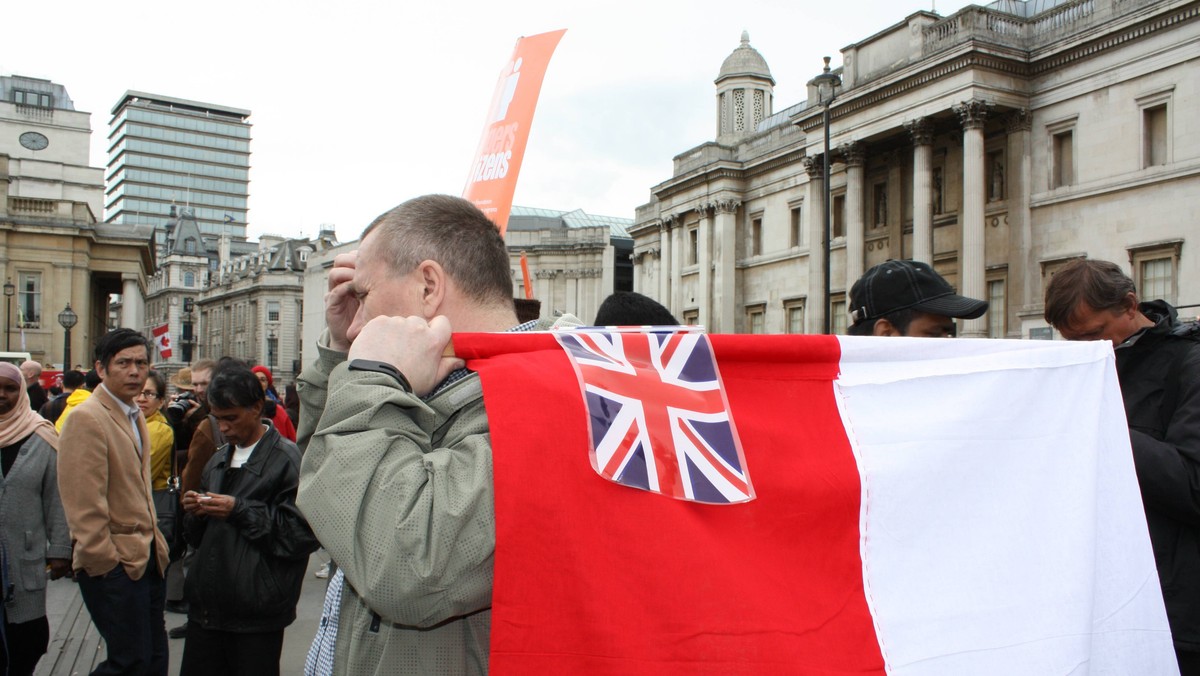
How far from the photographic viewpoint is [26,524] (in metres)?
5.14

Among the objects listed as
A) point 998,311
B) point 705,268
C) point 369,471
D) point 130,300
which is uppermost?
point 705,268

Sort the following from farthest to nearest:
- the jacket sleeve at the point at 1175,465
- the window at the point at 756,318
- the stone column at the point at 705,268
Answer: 1. the stone column at the point at 705,268
2. the window at the point at 756,318
3. the jacket sleeve at the point at 1175,465

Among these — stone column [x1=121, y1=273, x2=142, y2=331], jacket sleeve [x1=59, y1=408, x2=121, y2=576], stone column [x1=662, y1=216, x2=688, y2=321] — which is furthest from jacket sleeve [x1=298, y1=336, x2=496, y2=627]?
stone column [x1=121, y1=273, x2=142, y2=331]

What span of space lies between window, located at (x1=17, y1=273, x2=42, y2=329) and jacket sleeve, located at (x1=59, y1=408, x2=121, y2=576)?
145 feet

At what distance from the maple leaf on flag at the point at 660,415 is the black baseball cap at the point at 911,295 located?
1.39 metres

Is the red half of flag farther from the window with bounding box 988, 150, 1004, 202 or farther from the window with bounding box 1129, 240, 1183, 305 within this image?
the window with bounding box 988, 150, 1004, 202

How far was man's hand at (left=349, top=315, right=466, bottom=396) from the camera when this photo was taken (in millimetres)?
1868

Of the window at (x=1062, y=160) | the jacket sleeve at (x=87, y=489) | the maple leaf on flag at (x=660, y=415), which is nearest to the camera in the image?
the maple leaf on flag at (x=660, y=415)

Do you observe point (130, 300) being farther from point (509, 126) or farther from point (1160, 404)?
point (1160, 404)

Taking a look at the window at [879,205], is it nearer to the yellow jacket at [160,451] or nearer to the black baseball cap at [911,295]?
the yellow jacket at [160,451]

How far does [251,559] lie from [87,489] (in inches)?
48.2

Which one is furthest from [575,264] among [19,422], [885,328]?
[885,328]

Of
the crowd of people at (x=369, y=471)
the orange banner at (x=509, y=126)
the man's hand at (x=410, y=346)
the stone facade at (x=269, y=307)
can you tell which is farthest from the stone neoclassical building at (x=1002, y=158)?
the stone facade at (x=269, y=307)

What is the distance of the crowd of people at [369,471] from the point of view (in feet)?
5.57
